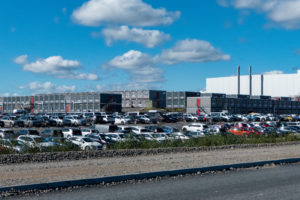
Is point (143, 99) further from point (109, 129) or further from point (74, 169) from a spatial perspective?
point (74, 169)

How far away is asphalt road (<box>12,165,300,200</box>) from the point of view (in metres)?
9.59

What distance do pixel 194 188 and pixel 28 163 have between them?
8.06 m

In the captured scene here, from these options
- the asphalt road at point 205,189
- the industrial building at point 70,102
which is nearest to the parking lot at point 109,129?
the asphalt road at point 205,189

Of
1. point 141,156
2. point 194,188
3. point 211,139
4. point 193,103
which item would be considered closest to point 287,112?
point 193,103

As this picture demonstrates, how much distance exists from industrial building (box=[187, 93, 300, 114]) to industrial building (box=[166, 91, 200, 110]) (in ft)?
13.7

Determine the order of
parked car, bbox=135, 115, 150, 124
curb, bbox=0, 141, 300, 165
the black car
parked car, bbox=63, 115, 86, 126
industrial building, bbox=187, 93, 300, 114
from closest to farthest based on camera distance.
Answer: curb, bbox=0, 141, 300, 165 < parked car, bbox=63, 115, 86, 126 < parked car, bbox=135, 115, 150, 124 < the black car < industrial building, bbox=187, 93, 300, 114

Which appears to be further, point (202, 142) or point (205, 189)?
point (202, 142)

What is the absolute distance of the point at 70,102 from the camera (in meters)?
97.9

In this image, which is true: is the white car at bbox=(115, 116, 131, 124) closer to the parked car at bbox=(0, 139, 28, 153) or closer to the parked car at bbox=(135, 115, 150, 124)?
the parked car at bbox=(135, 115, 150, 124)

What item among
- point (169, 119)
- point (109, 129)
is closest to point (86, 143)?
point (109, 129)

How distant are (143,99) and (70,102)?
19.0 m

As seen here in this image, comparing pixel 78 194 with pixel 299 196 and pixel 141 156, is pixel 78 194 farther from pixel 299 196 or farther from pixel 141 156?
pixel 141 156

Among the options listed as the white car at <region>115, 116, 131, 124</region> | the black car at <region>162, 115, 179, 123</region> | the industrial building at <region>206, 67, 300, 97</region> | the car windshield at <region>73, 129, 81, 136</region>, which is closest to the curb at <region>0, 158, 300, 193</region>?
the car windshield at <region>73, 129, 81, 136</region>

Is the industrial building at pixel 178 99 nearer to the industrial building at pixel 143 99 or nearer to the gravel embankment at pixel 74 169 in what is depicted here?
the industrial building at pixel 143 99
